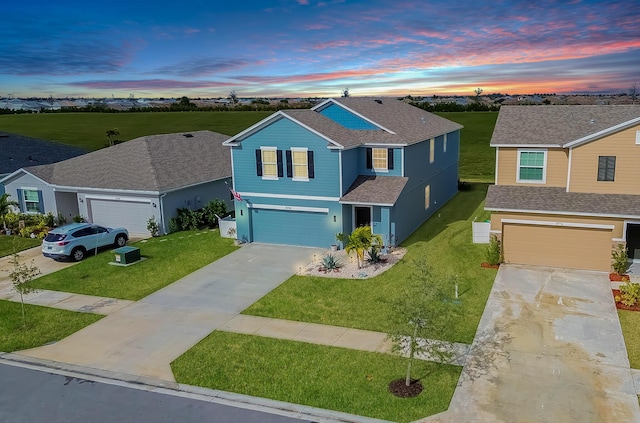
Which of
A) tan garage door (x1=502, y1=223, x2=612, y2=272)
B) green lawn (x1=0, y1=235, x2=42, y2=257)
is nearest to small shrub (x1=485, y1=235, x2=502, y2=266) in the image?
tan garage door (x1=502, y1=223, x2=612, y2=272)

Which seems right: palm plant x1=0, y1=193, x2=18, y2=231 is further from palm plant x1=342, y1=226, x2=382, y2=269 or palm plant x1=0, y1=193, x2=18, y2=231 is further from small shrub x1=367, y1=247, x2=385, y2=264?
small shrub x1=367, y1=247, x2=385, y2=264

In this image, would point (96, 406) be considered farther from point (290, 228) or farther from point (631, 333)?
point (631, 333)

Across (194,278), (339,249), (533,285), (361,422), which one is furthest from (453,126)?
(361,422)

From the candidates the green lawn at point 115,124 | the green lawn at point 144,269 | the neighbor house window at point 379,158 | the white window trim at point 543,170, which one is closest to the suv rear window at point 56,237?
the green lawn at point 144,269

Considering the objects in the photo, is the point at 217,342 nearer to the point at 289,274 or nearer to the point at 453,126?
the point at 289,274

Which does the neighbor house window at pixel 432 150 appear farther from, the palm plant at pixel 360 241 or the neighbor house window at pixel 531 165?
the palm plant at pixel 360 241
